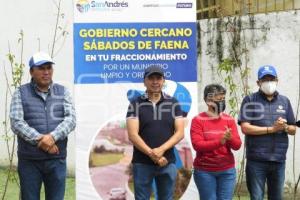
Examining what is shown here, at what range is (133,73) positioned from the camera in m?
5.61

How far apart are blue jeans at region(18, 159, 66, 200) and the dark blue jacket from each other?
1.82 metres

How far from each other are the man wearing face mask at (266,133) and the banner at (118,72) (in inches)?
30.9

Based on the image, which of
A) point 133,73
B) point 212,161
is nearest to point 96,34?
point 133,73

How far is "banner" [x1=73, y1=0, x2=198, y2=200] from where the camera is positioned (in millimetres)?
5535

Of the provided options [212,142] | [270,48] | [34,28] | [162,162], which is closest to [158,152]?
[162,162]

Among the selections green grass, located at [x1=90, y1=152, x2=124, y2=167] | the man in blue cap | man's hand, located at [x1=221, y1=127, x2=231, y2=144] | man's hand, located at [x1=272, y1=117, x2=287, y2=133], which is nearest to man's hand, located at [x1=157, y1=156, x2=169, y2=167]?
man's hand, located at [x1=221, y1=127, x2=231, y2=144]

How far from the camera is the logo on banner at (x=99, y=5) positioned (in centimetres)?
551

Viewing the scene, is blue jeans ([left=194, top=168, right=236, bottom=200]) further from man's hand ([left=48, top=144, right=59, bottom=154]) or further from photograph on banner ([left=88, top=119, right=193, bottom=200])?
man's hand ([left=48, top=144, right=59, bottom=154])

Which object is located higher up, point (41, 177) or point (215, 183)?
point (41, 177)

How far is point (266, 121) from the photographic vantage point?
5020 millimetres

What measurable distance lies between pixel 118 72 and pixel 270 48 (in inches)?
81.4

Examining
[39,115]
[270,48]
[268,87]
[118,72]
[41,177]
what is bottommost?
[41,177]

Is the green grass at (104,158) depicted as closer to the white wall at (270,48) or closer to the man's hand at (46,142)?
the man's hand at (46,142)

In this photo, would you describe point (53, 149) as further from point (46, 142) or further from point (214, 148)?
point (214, 148)
